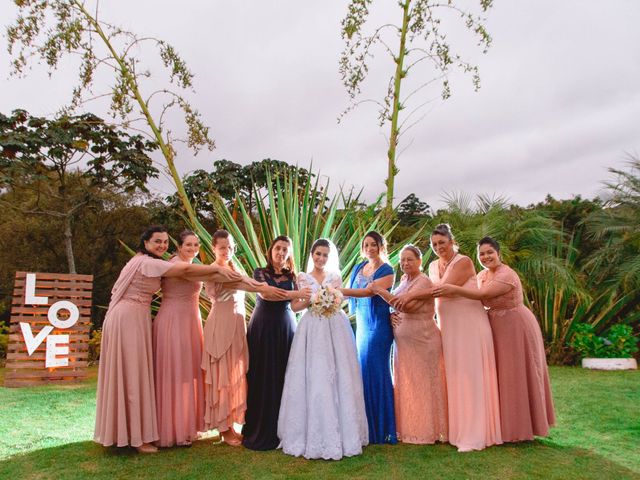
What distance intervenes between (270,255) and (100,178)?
449 inches

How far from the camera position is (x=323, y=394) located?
4.57 m

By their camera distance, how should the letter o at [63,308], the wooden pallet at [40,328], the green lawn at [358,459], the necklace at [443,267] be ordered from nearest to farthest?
the green lawn at [358,459]
the necklace at [443,267]
the wooden pallet at [40,328]
the letter o at [63,308]

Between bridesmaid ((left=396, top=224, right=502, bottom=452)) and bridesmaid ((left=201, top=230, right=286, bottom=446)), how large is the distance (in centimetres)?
142

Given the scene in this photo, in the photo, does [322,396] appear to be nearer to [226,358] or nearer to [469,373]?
[226,358]

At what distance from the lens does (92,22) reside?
24.5 ft

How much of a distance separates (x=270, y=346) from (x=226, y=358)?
1.29 feet

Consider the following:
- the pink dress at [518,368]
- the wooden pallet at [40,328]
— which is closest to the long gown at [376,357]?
the pink dress at [518,368]

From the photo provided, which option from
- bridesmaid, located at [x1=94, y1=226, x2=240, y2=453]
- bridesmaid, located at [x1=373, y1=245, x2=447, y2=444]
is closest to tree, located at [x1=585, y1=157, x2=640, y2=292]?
bridesmaid, located at [x1=373, y1=245, x2=447, y2=444]

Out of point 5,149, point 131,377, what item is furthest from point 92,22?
point 5,149

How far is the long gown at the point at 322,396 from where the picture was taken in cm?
453

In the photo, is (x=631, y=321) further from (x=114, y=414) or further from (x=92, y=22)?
(x=92, y=22)

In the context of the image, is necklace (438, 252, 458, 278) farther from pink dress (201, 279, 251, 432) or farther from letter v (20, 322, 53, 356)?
letter v (20, 322, 53, 356)

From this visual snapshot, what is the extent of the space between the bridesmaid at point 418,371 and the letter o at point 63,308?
7071 millimetres

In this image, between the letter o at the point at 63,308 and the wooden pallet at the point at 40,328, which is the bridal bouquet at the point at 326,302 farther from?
the letter o at the point at 63,308
